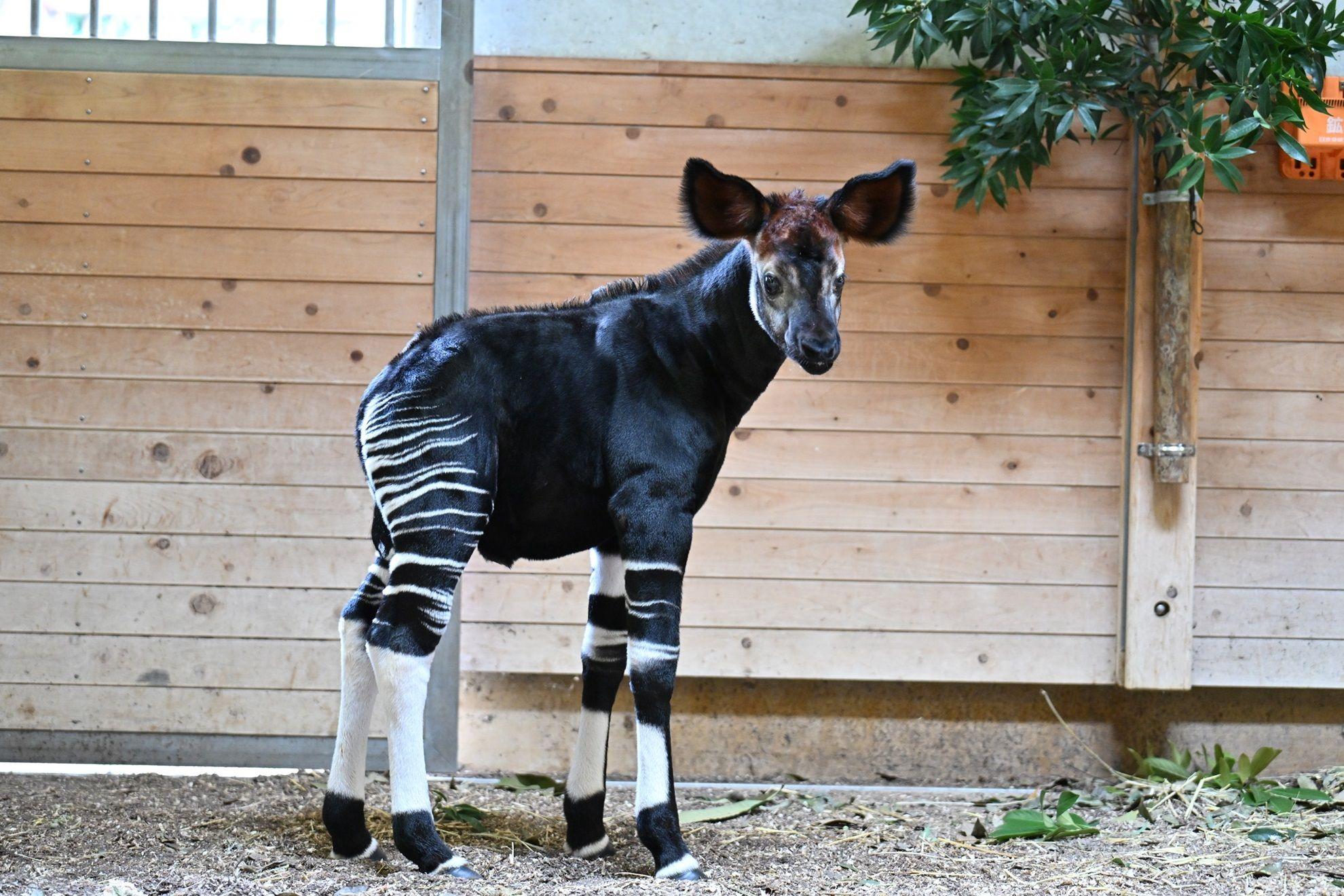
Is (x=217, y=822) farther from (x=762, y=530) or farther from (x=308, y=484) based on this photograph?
(x=762, y=530)

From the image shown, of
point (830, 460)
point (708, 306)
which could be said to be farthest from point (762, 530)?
point (708, 306)

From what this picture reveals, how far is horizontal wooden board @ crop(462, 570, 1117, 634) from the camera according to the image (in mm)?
4160

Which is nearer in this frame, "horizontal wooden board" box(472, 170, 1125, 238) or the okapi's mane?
the okapi's mane

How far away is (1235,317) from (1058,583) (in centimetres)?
113

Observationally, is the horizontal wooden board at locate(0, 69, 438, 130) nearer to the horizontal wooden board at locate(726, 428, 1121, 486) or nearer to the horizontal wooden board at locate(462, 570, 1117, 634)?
the horizontal wooden board at locate(726, 428, 1121, 486)

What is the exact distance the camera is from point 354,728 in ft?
9.24

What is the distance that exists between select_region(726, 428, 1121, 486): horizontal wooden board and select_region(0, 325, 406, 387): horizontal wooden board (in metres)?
1.35

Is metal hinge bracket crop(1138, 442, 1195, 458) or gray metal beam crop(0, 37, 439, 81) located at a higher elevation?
gray metal beam crop(0, 37, 439, 81)

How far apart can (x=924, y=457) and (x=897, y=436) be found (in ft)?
0.39

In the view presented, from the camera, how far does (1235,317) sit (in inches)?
165

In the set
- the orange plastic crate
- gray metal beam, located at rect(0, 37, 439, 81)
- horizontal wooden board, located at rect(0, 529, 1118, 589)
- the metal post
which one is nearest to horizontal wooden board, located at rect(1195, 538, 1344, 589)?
horizontal wooden board, located at rect(0, 529, 1118, 589)

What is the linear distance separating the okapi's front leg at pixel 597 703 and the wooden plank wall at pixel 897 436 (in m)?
1.14

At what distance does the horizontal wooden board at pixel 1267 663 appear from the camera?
4.18m

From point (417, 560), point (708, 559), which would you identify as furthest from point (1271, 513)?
point (417, 560)
